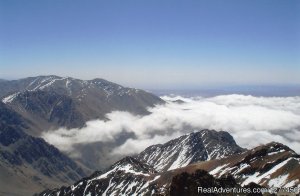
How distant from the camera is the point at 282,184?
19238cm

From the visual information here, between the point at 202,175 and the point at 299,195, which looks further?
the point at 202,175

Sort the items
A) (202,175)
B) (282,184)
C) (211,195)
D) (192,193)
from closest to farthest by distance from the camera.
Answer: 1. (211,195)
2. (192,193)
3. (202,175)
4. (282,184)

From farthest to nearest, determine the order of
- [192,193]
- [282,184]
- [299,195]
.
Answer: [282,184]
[192,193]
[299,195]

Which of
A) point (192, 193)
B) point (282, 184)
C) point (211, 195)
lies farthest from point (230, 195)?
point (282, 184)

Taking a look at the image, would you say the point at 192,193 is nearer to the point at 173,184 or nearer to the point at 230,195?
the point at 173,184

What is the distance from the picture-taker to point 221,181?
15688 centimetres

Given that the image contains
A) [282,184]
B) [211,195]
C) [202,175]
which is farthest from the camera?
[282,184]

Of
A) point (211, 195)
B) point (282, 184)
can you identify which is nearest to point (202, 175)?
point (211, 195)

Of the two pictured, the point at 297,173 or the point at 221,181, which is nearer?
the point at 221,181

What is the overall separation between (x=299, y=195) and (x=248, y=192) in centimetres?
1505

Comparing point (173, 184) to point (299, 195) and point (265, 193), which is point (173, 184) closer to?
point (265, 193)

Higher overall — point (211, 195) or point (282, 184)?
point (211, 195)

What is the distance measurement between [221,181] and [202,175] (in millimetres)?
7338

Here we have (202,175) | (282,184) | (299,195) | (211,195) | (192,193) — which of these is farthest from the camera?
(282,184)
